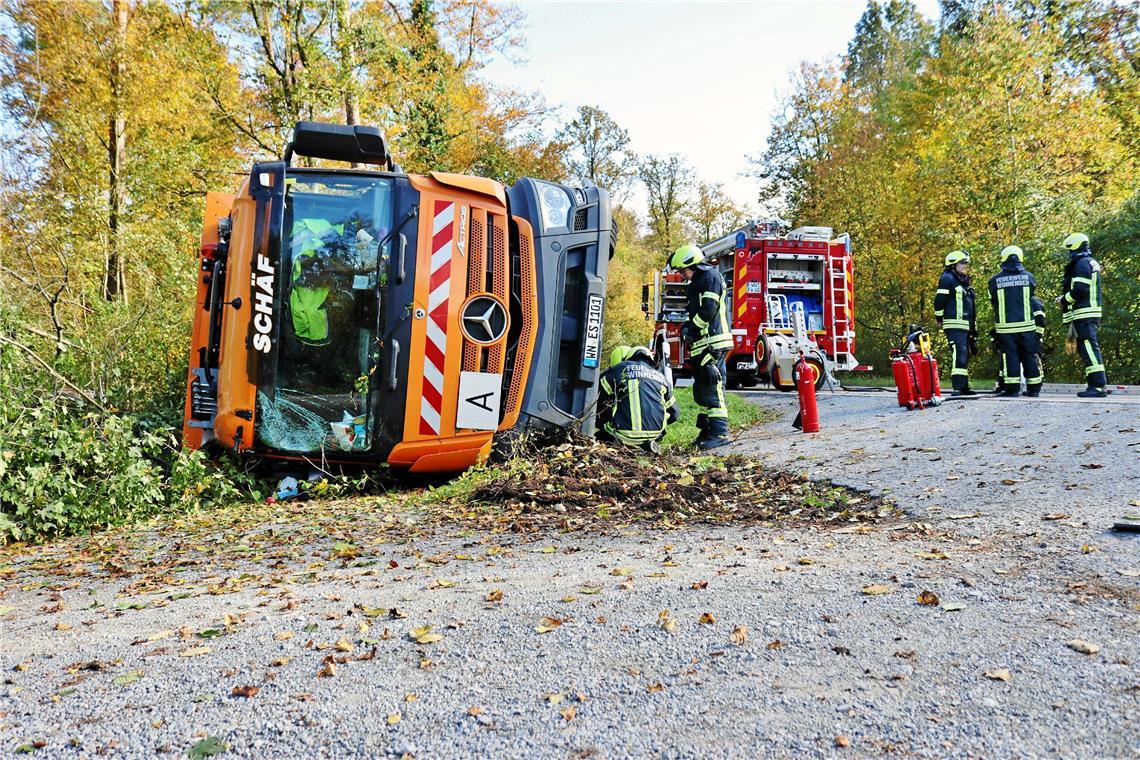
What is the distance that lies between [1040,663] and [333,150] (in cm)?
526

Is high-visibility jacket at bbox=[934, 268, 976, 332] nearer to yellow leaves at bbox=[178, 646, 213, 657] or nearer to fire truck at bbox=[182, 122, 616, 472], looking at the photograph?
fire truck at bbox=[182, 122, 616, 472]

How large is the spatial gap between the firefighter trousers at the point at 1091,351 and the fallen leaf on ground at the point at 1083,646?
29.6ft

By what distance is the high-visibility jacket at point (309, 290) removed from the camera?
5.57 meters

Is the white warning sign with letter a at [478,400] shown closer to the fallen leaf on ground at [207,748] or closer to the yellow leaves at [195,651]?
the yellow leaves at [195,651]

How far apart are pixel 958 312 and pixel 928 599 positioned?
861cm

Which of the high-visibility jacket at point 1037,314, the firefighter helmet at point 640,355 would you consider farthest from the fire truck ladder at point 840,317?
the firefighter helmet at point 640,355

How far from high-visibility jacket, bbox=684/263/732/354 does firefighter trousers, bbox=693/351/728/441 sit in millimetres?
141

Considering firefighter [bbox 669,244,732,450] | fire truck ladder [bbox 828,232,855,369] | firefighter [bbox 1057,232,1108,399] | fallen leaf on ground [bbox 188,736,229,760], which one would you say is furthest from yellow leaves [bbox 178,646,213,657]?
fire truck ladder [bbox 828,232,855,369]

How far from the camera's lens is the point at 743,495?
5.76 m

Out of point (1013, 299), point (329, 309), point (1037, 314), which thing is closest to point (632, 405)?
point (329, 309)

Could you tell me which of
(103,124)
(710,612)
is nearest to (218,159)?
(103,124)

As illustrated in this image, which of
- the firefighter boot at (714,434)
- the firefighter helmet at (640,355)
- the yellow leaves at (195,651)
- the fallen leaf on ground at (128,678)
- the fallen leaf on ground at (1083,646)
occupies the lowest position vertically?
the fallen leaf on ground at (128,678)

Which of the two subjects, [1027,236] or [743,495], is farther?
[1027,236]

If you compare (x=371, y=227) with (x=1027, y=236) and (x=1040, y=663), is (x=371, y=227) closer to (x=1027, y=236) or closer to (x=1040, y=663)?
(x=1040, y=663)
